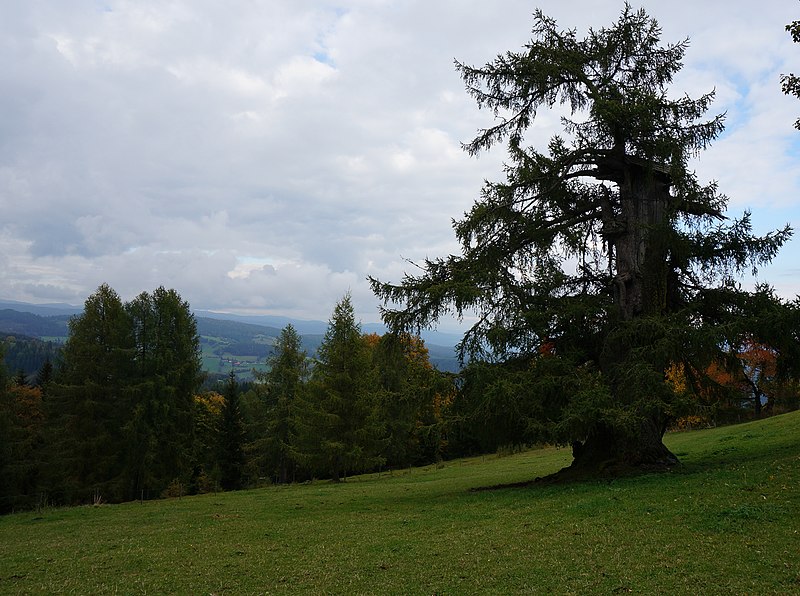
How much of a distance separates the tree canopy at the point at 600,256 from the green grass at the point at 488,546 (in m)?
2.51

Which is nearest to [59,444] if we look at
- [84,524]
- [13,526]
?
[13,526]

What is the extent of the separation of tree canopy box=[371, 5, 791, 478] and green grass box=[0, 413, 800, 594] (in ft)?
8.25

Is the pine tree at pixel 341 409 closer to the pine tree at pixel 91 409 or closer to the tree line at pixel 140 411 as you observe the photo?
the tree line at pixel 140 411

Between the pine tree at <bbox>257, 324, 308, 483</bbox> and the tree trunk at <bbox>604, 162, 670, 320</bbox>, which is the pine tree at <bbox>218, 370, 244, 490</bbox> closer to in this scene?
the pine tree at <bbox>257, 324, 308, 483</bbox>

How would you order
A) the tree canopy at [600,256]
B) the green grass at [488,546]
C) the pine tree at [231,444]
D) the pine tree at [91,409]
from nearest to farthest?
the green grass at [488,546], the tree canopy at [600,256], the pine tree at [91,409], the pine tree at [231,444]

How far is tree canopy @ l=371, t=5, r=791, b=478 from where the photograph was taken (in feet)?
45.3

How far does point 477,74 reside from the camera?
17.5 metres

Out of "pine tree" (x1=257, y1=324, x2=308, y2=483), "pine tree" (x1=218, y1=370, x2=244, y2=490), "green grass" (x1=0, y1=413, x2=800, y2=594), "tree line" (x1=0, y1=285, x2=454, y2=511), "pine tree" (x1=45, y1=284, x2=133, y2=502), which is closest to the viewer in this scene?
"green grass" (x1=0, y1=413, x2=800, y2=594)

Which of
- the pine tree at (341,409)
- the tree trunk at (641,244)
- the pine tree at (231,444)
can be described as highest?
the tree trunk at (641,244)

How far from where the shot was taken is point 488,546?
877 cm

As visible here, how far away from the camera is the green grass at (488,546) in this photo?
6727 mm

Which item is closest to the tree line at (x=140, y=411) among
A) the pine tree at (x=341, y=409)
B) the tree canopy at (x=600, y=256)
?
the pine tree at (x=341, y=409)

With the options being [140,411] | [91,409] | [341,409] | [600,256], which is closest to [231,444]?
[140,411]

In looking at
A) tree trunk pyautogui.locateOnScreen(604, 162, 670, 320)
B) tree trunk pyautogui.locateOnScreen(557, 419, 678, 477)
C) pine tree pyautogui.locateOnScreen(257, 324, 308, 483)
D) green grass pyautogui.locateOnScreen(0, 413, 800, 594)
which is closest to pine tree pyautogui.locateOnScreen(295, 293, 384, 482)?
pine tree pyautogui.locateOnScreen(257, 324, 308, 483)
